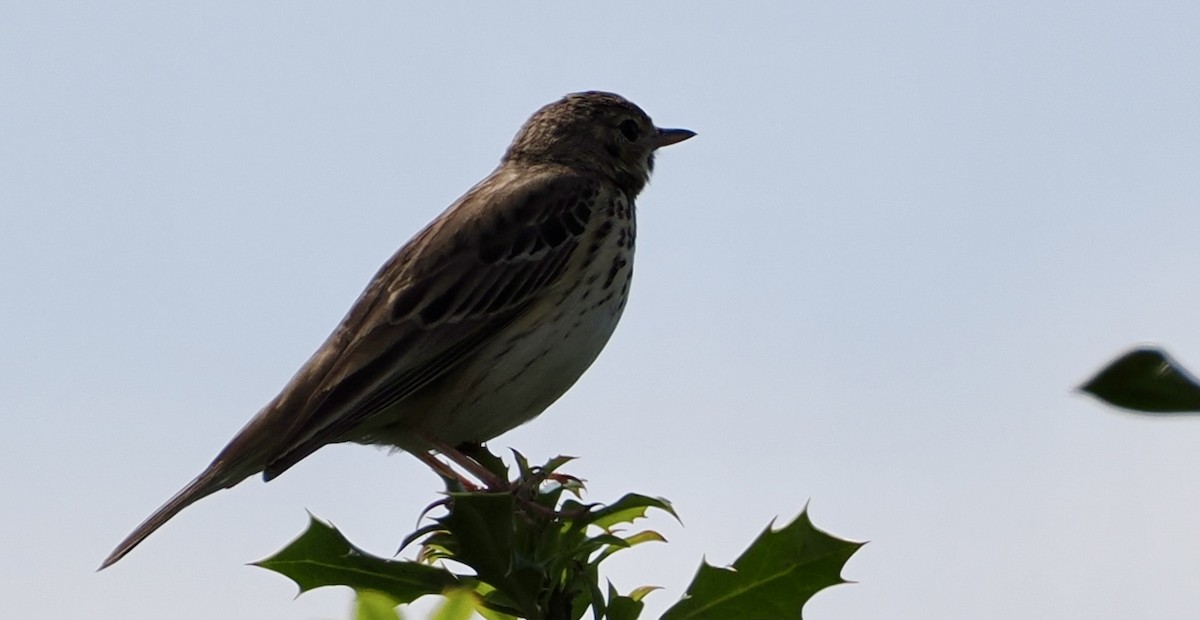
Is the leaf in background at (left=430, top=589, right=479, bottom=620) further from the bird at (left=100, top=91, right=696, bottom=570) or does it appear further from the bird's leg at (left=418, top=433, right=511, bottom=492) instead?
the bird at (left=100, top=91, right=696, bottom=570)

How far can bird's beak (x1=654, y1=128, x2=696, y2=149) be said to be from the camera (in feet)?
32.9

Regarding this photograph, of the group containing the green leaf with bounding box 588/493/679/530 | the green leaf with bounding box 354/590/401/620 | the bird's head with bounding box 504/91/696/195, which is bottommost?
the green leaf with bounding box 354/590/401/620

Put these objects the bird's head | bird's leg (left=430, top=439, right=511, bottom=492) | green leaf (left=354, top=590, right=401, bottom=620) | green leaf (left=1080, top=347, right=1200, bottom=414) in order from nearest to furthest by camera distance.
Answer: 1. green leaf (left=1080, top=347, right=1200, bottom=414)
2. green leaf (left=354, top=590, right=401, bottom=620)
3. bird's leg (left=430, top=439, right=511, bottom=492)
4. the bird's head

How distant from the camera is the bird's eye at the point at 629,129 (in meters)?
9.97

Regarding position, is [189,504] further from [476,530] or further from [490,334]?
[476,530]

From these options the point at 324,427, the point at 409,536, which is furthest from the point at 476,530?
the point at 324,427

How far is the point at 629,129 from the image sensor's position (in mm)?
10008

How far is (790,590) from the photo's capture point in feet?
11.0

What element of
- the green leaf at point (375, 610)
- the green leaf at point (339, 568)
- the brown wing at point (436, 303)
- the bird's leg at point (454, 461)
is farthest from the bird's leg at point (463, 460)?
the green leaf at point (375, 610)

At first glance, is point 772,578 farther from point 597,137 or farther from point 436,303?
point 597,137

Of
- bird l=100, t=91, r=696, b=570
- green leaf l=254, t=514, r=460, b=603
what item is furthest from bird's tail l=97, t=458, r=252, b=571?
green leaf l=254, t=514, r=460, b=603

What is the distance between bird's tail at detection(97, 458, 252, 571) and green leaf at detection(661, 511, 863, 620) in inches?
159

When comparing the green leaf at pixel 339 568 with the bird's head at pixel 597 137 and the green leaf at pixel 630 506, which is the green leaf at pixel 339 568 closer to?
the green leaf at pixel 630 506

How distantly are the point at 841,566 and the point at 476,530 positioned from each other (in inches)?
33.1
